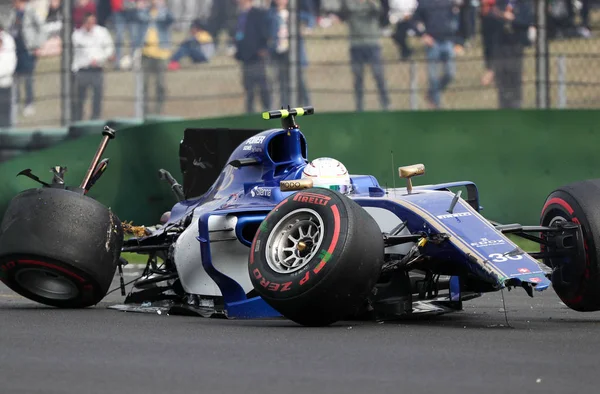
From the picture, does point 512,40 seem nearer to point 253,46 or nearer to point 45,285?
point 253,46

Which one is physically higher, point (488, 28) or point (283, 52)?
point (488, 28)

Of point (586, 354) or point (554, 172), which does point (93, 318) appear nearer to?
point (586, 354)

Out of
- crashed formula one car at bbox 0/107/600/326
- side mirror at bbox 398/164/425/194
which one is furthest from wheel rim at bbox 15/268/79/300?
side mirror at bbox 398/164/425/194

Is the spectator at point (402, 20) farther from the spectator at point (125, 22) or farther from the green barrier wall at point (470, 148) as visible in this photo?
the spectator at point (125, 22)

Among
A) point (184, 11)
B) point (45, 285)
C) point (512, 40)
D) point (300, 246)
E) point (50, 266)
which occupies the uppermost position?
point (184, 11)

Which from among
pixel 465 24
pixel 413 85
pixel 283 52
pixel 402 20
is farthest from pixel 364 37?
pixel 465 24

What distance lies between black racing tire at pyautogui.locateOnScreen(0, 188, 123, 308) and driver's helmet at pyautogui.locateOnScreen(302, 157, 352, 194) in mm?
1575

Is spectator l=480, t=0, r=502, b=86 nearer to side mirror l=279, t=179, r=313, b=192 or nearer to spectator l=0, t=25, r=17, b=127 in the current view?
spectator l=0, t=25, r=17, b=127

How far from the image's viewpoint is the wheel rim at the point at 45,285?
Result: 414 inches

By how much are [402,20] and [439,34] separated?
18.5 inches

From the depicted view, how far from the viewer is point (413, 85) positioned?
1596 centimetres

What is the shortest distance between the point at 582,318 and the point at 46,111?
369 inches

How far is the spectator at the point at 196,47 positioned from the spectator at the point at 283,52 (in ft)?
2.54

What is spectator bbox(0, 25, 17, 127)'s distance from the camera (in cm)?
1747
